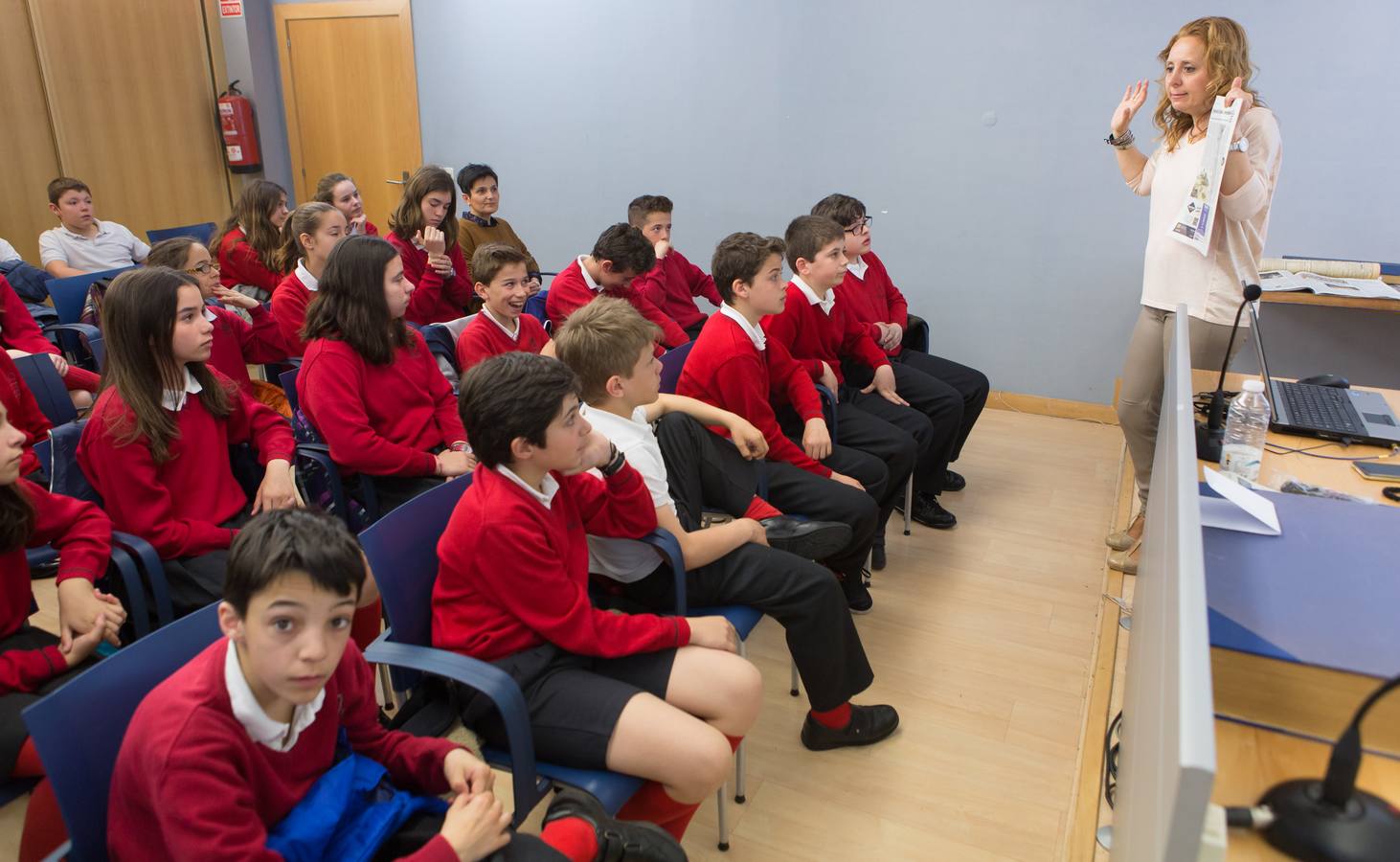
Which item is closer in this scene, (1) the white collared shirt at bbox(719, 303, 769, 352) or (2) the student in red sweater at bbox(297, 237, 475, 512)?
(2) the student in red sweater at bbox(297, 237, 475, 512)

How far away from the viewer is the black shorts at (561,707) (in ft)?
4.86

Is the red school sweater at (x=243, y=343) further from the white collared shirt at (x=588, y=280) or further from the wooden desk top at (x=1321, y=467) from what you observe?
the wooden desk top at (x=1321, y=467)

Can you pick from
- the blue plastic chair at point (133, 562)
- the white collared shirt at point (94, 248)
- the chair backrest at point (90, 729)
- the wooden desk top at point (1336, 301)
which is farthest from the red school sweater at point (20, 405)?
the wooden desk top at point (1336, 301)

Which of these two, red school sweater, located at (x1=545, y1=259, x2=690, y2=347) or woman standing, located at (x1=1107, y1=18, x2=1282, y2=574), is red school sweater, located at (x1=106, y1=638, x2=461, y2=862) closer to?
red school sweater, located at (x1=545, y1=259, x2=690, y2=347)

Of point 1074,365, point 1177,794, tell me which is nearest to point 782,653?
point 1177,794

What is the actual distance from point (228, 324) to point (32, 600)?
1361mm

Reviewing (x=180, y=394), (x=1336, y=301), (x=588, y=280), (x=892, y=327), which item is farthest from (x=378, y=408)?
(x=1336, y=301)

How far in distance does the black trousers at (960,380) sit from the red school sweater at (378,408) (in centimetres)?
178

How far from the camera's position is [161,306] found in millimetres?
1946

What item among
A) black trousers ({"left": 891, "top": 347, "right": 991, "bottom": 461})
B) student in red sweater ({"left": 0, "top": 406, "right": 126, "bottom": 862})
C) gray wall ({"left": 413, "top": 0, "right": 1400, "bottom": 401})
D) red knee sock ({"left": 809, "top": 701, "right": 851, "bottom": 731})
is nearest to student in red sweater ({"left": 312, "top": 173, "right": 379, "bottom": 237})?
gray wall ({"left": 413, "top": 0, "right": 1400, "bottom": 401})

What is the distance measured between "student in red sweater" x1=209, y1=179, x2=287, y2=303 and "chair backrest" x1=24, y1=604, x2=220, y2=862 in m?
2.97

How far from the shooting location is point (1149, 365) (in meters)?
2.87

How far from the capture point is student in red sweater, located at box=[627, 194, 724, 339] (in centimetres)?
401

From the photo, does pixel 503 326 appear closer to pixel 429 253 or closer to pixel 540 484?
pixel 429 253
